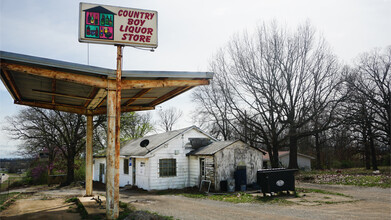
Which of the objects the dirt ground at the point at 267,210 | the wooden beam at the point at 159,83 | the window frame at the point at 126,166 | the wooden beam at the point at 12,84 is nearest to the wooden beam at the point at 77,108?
the wooden beam at the point at 12,84

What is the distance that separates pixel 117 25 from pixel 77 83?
7.53ft

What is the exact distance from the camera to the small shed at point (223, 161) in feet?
57.6

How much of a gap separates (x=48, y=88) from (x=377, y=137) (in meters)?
31.3

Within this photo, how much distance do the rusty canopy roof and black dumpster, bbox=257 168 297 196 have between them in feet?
20.0

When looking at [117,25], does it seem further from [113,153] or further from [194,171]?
[194,171]

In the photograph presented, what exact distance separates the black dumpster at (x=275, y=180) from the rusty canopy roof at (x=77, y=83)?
6111 mm

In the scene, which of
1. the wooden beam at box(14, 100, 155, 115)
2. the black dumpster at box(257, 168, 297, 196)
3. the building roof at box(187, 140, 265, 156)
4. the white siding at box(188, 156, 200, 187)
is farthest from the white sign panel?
the white siding at box(188, 156, 200, 187)

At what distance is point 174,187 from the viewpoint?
744 inches

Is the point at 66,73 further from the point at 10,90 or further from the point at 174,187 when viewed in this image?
the point at 174,187

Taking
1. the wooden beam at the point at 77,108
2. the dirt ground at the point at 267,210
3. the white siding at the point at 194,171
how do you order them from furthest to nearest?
the white siding at the point at 194,171 < the wooden beam at the point at 77,108 < the dirt ground at the point at 267,210

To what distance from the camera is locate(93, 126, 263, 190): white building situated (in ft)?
58.4

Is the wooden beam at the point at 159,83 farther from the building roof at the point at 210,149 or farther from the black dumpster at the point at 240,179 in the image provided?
the black dumpster at the point at 240,179

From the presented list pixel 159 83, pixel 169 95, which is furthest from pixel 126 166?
pixel 159 83

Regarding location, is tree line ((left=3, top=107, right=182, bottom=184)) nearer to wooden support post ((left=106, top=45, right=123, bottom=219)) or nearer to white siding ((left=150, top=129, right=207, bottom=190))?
white siding ((left=150, top=129, right=207, bottom=190))
